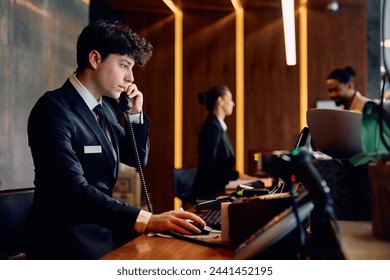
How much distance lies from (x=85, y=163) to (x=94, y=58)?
1.31 ft

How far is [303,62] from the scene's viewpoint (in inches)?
206

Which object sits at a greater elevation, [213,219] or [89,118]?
[89,118]

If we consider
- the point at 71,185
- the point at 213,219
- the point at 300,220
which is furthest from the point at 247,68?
the point at 300,220

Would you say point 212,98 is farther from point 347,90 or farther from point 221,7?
point 221,7

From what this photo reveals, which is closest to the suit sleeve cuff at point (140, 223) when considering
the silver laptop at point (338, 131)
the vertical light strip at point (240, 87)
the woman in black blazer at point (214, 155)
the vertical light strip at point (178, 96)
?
the silver laptop at point (338, 131)

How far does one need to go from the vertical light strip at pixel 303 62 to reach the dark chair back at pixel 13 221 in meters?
3.94

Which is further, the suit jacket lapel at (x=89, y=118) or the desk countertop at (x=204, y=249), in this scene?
the suit jacket lapel at (x=89, y=118)

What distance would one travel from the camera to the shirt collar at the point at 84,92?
1.77m

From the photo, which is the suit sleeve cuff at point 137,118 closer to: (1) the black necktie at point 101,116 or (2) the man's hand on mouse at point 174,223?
(1) the black necktie at point 101,116

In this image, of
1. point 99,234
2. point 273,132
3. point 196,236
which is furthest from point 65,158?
point 273,132

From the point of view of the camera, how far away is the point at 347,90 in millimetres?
3592

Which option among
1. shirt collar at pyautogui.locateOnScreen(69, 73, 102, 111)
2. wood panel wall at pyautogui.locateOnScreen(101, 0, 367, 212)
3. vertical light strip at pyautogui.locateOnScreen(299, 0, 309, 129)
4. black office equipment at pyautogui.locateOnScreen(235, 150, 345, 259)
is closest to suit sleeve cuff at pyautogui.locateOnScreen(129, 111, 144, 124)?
shirt collar at pyautogui.locateOnScreen(69, 73, 102, 111)

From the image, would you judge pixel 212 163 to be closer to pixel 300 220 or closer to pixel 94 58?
pixel 94 58
